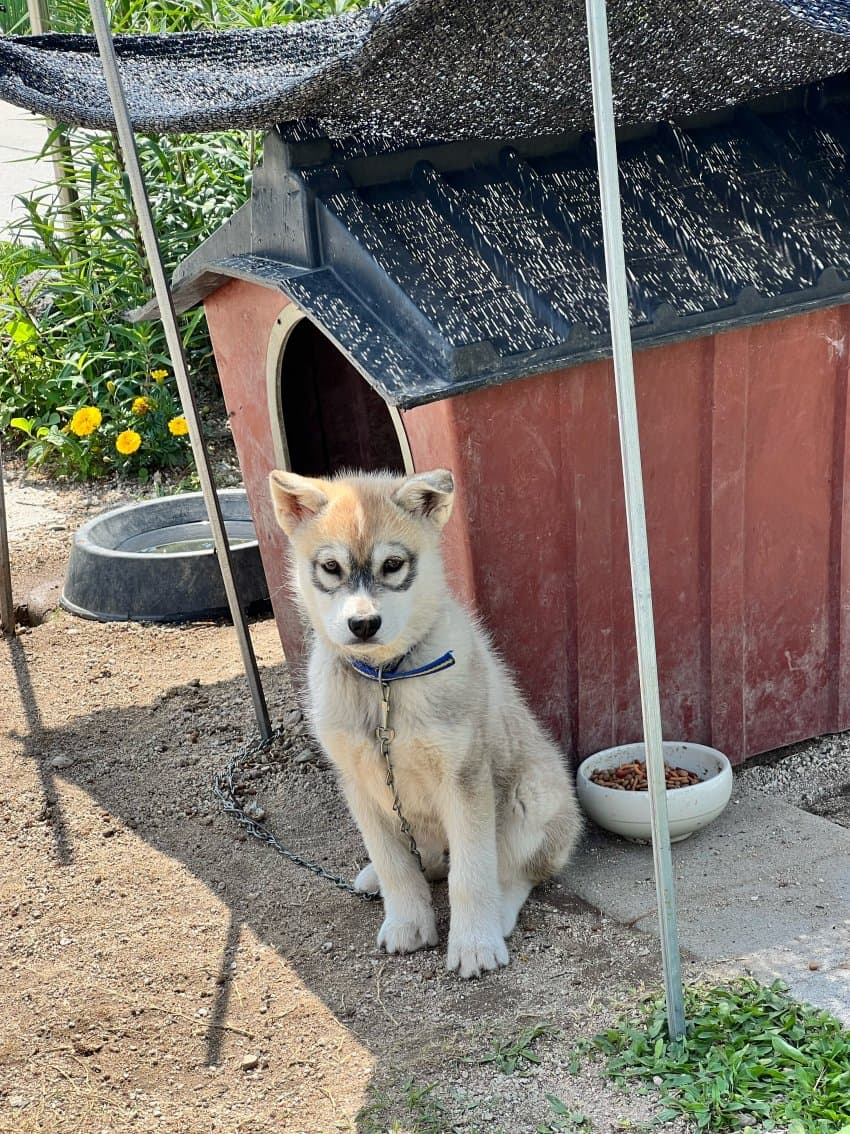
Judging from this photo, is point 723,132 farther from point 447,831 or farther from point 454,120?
point 447,831

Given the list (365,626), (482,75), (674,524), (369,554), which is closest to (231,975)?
(365,626)

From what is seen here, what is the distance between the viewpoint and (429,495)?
135 inches

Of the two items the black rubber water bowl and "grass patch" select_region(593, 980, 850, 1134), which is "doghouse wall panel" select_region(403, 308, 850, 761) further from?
the black rubber water bowl

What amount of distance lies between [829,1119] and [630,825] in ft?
4.45

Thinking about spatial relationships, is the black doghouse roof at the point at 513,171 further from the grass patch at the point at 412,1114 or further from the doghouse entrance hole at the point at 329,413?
the grass patch at the point at 412,1114

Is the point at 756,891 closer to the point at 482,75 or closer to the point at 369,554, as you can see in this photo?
the point at 369,554

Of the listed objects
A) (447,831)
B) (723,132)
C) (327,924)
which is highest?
(723,132)

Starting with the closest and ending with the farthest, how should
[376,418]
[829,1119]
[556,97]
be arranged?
[829,1119] → [556,97] → [376,418]

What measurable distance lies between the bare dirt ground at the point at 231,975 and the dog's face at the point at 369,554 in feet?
3.00

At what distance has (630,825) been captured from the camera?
400 centimetres

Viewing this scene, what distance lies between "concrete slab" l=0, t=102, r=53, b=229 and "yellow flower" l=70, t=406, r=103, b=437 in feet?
12.5

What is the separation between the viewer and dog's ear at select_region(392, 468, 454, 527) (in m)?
3.37

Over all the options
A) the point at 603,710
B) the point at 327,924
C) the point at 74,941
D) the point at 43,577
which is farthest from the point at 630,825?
the point at 43,577

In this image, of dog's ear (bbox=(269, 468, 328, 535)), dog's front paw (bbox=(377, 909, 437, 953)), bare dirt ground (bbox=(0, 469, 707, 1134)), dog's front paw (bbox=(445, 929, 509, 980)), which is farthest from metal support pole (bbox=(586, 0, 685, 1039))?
dog's ear (bbox=(269, 468, 328, 535))
